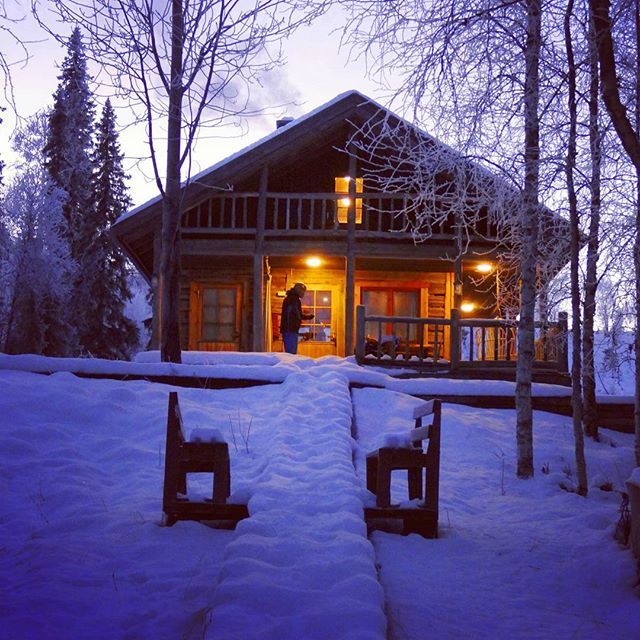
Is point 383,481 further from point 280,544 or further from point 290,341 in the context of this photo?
point 290,341

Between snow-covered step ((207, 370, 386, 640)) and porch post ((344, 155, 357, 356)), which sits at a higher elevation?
porch post ((344, 155, 357, 356))

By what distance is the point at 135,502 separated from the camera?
16.4 feet

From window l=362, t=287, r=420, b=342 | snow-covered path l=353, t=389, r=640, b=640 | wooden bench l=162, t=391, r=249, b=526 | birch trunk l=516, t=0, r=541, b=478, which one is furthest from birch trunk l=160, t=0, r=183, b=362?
window l=362, t=287, r=420, b=342

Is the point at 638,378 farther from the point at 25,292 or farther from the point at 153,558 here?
the point at 25,292

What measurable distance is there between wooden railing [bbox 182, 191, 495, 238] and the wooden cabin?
37mm

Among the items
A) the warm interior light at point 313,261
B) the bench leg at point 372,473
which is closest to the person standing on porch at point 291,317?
the warm interior light at point 313,261

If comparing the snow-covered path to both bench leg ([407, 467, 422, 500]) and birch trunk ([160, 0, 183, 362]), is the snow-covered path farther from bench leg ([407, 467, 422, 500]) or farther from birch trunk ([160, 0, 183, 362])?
birch trunk ([160, 0, 183, 362])

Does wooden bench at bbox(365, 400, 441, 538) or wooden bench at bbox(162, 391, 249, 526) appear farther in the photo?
wooden bench at bbox(365, 400, 441, 538)

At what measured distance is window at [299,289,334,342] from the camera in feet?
55.6

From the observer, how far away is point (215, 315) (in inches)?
657

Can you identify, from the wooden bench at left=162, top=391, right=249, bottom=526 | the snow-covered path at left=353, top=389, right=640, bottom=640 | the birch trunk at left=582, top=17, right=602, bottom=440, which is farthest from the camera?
the birch trunk at left=582, top=17, right=602, bottom=440

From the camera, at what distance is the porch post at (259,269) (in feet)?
45.9

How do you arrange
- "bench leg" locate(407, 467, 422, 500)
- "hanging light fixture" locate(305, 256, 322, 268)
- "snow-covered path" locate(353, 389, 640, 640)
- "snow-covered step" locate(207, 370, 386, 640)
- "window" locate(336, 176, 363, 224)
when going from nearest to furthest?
"snow-covered step" locate(207, 370, 386, 640), "snow-covered path" locate(353, 389, 640, 640), "bench leg" locate(407, 467, 422, 500), "hanging light fixture" locate(305, 256, 322, 268), "window" locate(336, 176, 363, 224)

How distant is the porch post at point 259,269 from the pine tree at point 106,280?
14.6m
